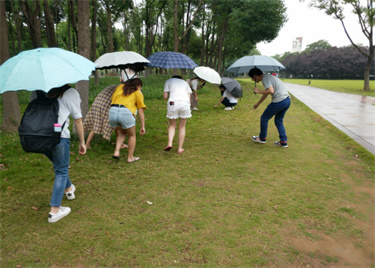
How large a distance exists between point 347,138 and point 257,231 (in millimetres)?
5376

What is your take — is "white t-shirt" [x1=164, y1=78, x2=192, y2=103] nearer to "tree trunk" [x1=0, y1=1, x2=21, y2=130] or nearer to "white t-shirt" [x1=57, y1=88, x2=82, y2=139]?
"white t-shirt" [x1=57, y1=88, x2=82, y2=139]

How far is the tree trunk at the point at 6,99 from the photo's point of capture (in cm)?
605

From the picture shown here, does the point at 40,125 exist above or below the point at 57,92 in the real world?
below

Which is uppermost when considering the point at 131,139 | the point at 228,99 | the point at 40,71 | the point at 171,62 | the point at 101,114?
the point at 171,62

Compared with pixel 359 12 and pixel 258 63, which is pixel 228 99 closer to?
pixel 258 63

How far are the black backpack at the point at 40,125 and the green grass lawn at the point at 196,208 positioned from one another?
1.02m

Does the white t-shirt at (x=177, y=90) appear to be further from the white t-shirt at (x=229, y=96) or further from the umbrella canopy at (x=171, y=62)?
the white t-shirt at (x=229, y=96)

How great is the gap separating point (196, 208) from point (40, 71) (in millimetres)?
2452

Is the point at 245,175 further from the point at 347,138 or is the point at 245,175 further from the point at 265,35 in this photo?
the point at 265,35

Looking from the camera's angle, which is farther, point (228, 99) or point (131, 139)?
point (228, 99)

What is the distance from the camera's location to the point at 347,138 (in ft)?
22.6

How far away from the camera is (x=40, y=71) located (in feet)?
8.20

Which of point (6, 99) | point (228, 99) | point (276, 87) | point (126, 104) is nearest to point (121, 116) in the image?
point (126, 104)

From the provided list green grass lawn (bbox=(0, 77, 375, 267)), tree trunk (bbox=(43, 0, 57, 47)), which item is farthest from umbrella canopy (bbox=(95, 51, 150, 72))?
tree trunk (bbox=(43, 0, 57, 47))
